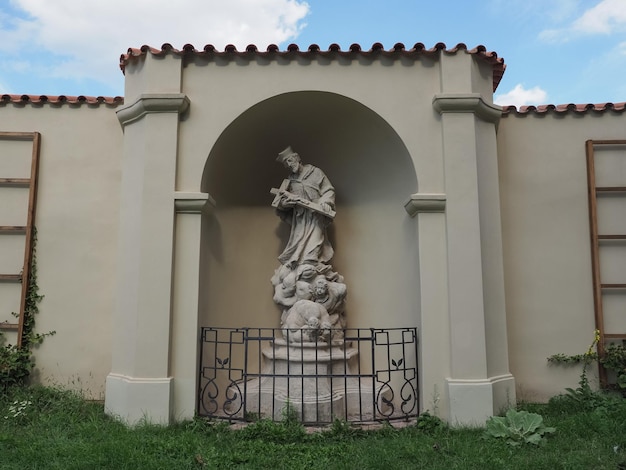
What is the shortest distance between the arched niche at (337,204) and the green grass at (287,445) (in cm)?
134

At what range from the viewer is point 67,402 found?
5227 mm

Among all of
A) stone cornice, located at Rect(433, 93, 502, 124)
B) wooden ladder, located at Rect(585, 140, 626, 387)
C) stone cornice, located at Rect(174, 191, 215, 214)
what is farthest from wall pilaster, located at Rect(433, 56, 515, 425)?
stone cornice, located at Rect(174, 191, 215, 214)

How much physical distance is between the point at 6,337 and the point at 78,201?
1.77 m

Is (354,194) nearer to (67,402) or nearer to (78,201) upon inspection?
(78,201)

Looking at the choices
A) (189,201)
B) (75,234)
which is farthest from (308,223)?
(75,234)

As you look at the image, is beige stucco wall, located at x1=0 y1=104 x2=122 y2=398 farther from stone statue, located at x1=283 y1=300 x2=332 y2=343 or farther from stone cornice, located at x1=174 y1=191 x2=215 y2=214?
stone statue, located at x1=283 y1=300 x2=332 y2=343

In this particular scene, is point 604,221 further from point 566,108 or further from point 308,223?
point 308,223

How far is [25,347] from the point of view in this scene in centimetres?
565

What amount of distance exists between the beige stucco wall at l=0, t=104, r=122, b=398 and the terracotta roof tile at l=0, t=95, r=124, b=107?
56mm

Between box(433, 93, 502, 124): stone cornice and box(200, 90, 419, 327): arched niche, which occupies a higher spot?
box(433, 93, 502, 124): stone cornice

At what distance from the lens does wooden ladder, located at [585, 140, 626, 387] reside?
5559mm

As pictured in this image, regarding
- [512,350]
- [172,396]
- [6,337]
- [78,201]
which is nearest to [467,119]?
[512,350]

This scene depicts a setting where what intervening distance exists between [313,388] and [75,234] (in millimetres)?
3375

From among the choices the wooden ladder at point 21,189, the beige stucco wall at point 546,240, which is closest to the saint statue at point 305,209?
the beige stucco wall at point 546,240
